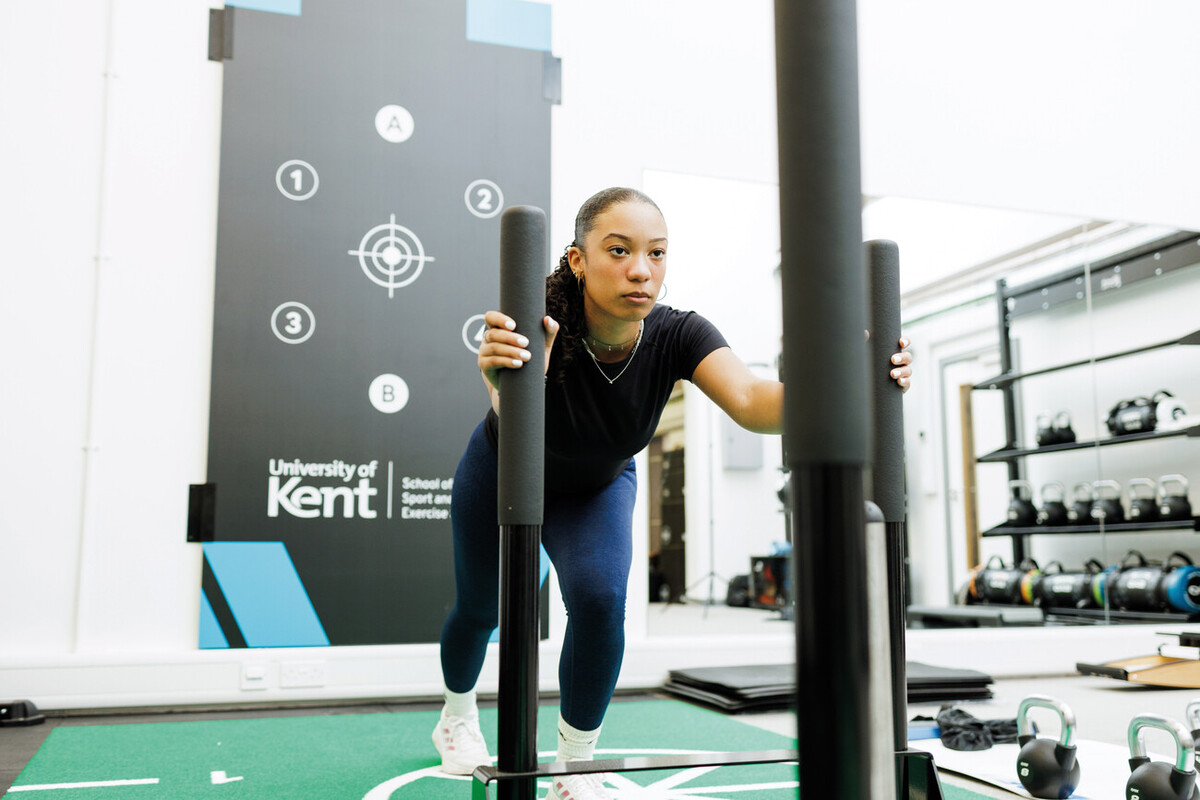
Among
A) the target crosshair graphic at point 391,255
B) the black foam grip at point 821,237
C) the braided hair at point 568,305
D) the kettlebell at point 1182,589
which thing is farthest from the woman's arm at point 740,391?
the kettlebell at point 1182,589

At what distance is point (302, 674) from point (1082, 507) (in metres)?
4.59

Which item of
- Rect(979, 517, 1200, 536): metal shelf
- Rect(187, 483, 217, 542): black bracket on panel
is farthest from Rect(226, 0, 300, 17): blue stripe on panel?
Rect(979, 517, 1200, 536): metal shelf

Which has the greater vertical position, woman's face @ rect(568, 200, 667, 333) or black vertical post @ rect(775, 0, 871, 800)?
woman's face @ rect(568, 200, 667, 333)

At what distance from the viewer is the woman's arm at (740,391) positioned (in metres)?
1.45

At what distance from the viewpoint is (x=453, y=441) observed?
344cm

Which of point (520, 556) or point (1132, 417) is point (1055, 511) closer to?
point (1132, 417)

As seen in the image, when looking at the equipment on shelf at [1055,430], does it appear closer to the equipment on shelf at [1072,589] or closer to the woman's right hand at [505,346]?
the equipment on shelf at [1072,589]

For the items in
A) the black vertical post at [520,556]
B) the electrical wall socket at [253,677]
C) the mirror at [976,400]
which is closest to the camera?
the black vertical post at [520,556]

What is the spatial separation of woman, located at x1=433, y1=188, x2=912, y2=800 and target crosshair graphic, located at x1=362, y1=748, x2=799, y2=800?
1.08 feet

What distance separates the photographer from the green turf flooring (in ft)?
6.52

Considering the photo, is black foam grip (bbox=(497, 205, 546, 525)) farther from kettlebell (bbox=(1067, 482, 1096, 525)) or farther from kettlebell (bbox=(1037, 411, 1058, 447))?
kettlebell (bbox=(1037, 411, 1058, 447))

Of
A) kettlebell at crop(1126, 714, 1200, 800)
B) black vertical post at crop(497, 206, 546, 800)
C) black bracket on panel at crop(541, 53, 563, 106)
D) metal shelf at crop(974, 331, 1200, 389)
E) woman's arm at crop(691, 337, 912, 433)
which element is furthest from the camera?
metal shelf at crop(974, 331, 1200, 389)

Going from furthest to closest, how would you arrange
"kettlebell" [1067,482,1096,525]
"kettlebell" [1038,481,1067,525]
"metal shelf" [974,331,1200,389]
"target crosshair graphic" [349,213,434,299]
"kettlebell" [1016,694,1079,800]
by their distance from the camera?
Answer: "kettlebell" [1038,481,1067,525], "kettlebell" [1067,482,1096,525], "metal shelf" [974,331,1200,389], "target crosshair graphic" [349,213,434,299], "kettlebell" [1016,694,1079,800]

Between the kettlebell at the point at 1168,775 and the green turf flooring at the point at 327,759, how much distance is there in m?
0.38
